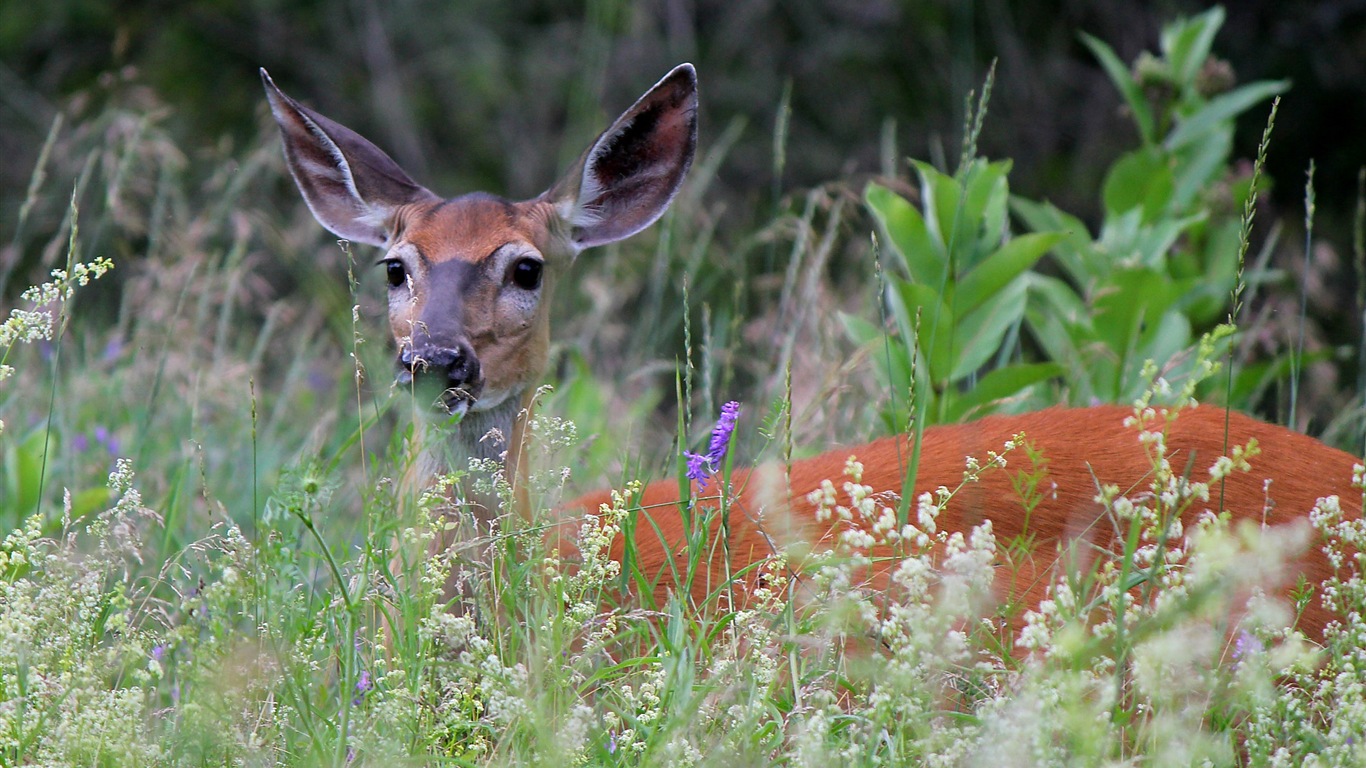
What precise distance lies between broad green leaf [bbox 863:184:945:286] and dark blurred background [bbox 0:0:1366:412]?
453 centimetres

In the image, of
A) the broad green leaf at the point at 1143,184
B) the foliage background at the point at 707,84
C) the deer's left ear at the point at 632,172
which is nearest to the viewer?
the deer's left ear at the point at 632,172

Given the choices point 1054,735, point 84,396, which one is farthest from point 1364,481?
point 84,396

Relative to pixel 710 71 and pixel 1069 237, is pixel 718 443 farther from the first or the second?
pixel 710 71

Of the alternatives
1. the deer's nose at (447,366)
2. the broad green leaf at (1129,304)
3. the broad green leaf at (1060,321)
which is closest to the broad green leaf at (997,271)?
the broad green leaf at (1060,321)

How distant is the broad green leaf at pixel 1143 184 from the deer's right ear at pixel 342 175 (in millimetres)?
2226

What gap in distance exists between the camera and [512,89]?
1008cm

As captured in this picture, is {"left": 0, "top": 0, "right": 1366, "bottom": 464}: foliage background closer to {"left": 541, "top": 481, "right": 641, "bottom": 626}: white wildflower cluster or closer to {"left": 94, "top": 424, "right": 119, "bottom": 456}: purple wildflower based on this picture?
{"left": 94, "top": 424, "right": 119, "bottom": 456}: purple wildflower

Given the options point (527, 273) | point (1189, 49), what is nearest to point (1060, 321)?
point (1189, 49)

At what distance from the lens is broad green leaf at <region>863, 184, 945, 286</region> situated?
4.16 meters

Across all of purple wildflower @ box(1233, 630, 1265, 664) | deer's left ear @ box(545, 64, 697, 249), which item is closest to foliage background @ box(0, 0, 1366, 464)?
deer's left ear @ box(545, 64, 697, 249)

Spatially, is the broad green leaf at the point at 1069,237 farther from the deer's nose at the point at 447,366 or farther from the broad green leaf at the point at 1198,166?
the deer's nose at the point at 447,366

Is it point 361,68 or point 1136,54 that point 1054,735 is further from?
point 361,68

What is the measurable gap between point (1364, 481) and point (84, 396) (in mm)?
3824

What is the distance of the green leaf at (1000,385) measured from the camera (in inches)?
165
